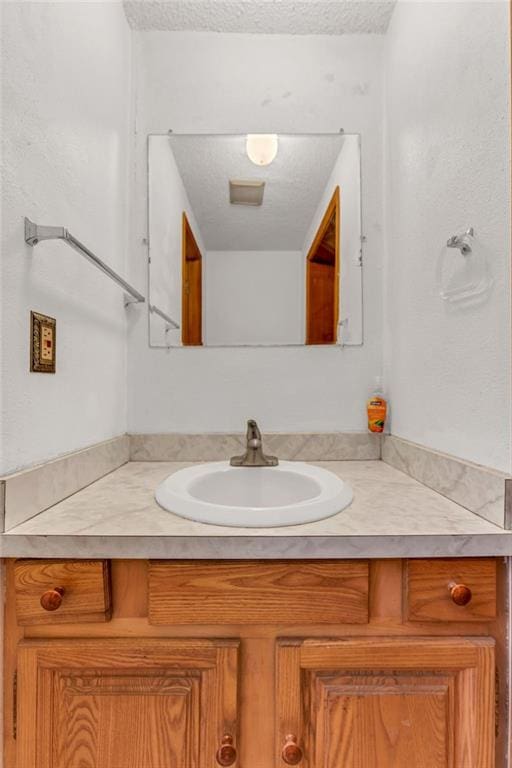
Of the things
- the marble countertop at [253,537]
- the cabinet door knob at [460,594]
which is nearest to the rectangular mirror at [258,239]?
the marble countertop at [253,537]

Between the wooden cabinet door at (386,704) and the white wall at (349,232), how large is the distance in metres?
0.89

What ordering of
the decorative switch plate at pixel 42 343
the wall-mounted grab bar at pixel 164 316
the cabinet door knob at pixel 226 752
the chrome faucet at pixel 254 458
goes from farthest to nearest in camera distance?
the wall-mounted grab bar at pixel 164 316, the chrome faucet at pixel 254 458, the decorative switch plate at pixel 42 343, the cabinet door knob at pixel 226 752

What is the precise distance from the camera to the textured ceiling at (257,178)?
1327 mm

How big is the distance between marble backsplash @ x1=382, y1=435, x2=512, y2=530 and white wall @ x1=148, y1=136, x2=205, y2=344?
0.81 meters

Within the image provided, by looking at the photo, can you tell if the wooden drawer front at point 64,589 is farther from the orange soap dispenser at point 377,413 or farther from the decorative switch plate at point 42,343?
the orange soap dispenser at point 377,413

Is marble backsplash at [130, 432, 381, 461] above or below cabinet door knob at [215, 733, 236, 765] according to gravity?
above

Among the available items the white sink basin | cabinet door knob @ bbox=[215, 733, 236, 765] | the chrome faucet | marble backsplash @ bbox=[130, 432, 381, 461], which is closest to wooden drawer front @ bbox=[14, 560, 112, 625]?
the white sink basin

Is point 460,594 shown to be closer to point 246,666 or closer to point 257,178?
point 246,666

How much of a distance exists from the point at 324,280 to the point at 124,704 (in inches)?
46.2

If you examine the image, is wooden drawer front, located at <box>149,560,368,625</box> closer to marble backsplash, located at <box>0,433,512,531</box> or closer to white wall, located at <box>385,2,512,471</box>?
marble backsplash, located at <box>0,433,512,531</box>

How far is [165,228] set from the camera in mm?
1373

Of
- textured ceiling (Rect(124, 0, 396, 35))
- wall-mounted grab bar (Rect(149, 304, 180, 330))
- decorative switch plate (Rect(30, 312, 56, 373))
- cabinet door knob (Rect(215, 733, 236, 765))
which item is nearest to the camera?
cabinet door knob (Rect(215, 733, 236, 765))

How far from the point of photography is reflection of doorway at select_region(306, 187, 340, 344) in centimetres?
134

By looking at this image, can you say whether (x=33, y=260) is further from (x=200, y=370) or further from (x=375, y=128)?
(x=375, y=128)
